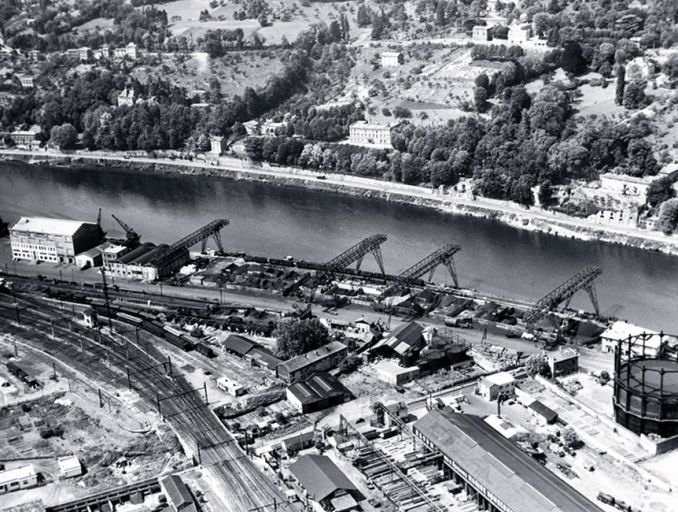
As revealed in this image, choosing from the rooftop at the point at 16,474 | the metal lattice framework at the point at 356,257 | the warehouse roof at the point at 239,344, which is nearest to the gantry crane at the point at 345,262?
the metal lattice framework at the point at 356,257

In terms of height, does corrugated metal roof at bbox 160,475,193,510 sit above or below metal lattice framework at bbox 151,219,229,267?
below

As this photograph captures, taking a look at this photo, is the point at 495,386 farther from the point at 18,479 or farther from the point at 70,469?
the point at 18,479

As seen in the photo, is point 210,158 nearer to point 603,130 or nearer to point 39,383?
point 603,130

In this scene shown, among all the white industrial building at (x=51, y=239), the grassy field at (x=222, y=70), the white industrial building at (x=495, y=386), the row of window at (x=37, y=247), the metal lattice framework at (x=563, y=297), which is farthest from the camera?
the grassy field at (x=222, y=70)

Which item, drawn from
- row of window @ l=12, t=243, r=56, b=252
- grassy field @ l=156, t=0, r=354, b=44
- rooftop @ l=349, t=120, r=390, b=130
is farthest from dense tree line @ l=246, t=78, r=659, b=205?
grassy field @ l=156, t=0, r=354, b=44

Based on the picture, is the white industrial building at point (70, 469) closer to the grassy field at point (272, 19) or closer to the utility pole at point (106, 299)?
the utility pole at point (106, 299)

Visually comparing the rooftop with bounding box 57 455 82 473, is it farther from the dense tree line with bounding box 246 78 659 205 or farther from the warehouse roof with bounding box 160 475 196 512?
the dense tree line with bounding box 246 78 659 205
